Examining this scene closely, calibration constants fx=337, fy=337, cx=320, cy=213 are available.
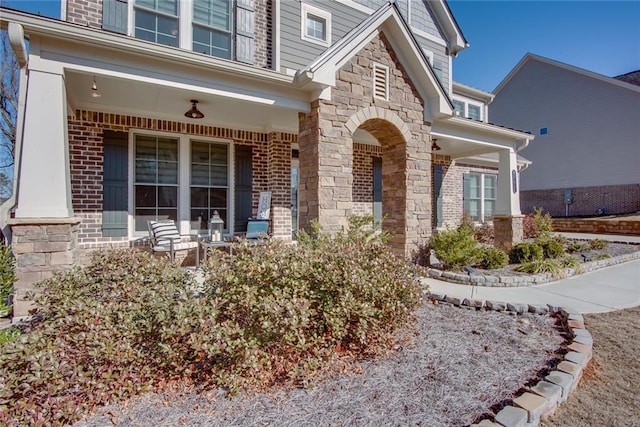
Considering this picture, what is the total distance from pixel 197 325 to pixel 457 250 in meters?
5.05

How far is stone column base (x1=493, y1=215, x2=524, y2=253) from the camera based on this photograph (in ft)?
27.5

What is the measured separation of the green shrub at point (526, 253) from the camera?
6863mm

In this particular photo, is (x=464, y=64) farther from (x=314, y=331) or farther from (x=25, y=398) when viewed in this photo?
(x=25, y=398)

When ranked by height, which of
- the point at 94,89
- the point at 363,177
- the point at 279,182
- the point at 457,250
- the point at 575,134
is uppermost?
the point at 575,134

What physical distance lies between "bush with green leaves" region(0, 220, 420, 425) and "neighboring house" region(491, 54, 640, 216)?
19092 mm

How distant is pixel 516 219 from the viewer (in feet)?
27.7

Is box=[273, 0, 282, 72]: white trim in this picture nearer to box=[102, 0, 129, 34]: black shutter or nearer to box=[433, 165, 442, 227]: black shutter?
box=[102, 0, 129, 34]: black shutter

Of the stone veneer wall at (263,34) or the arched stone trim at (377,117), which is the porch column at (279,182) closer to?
the stone veneer wall at (263,34)

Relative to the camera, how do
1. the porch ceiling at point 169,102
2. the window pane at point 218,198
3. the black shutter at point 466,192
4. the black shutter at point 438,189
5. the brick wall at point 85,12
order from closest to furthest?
the porch ceiling at point 169,102 → the brick wall at point 85,12 → the window pane at point 218,198 → the black shutter at point 438,189 → the black shutter at point 466,192

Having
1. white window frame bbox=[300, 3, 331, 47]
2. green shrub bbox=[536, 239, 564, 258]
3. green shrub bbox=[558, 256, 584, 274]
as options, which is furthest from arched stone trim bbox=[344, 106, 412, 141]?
green shrub bbox=[536, 239, 564, 258]

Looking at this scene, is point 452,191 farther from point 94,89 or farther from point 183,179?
point 94,89

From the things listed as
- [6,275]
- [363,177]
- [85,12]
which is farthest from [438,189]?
[6,275]

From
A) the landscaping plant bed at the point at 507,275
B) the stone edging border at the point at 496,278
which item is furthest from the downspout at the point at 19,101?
the landscaping plant bed at the point at 507,275

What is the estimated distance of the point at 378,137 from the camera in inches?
273
